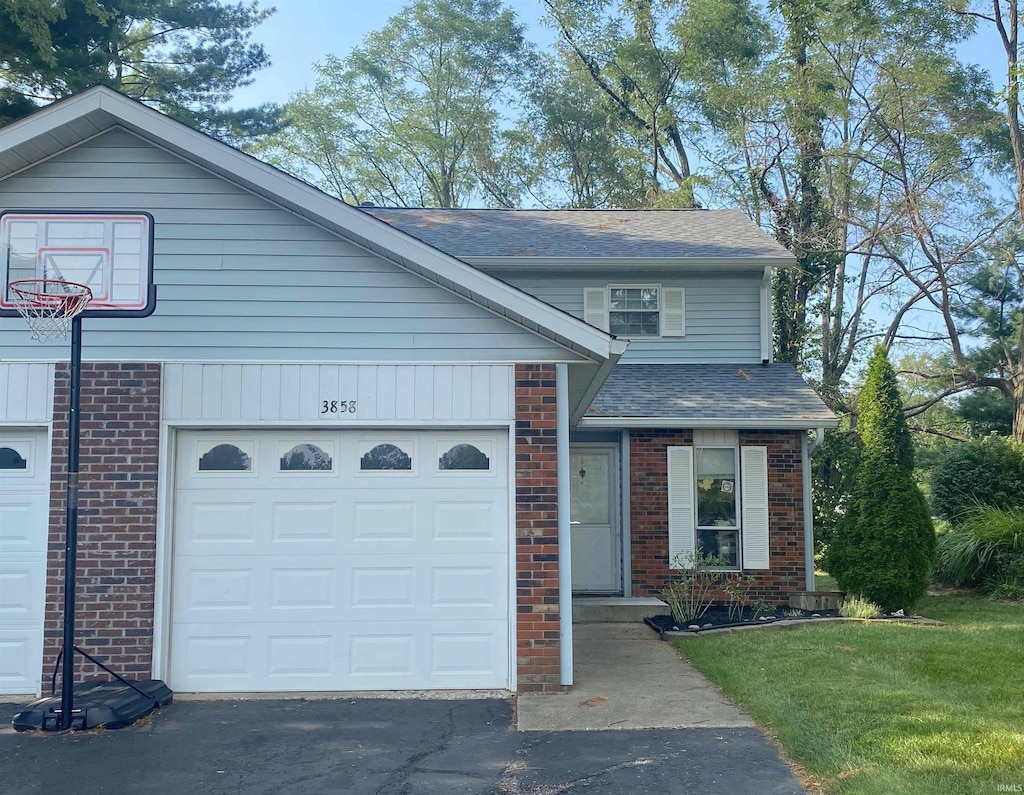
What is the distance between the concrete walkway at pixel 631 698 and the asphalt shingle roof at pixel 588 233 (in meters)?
7.11

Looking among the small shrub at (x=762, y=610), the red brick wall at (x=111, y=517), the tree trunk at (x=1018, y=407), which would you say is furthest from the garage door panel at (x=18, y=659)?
the tree trunk at (x=1018, y=407)

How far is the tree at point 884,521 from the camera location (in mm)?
11852

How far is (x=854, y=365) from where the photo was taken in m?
27.4

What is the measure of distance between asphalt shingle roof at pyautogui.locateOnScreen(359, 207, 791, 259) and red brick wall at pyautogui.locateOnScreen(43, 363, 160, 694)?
6.69 m

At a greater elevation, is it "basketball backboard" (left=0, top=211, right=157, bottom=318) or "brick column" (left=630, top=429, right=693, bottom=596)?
"basketball backboard" (left=0, top=211, right=157, bottom=318)

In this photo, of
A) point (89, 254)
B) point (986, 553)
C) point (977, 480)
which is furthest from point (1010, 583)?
point (89, 254)

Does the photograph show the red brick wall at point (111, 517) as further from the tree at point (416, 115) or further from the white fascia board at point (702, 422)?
the tree at point (416, 115)

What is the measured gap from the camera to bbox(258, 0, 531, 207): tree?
3142cm

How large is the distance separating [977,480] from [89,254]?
48.9 ft

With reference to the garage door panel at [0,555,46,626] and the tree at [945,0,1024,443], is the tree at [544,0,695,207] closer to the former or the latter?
the tree at [945,0,1024,443]

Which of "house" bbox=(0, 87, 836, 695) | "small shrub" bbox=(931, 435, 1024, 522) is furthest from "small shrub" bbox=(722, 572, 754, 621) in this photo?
"small shrub" bbox=(931, 435, 1024, 522)

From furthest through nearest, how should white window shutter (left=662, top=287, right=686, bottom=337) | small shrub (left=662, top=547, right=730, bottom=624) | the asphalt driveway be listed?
1. white window shutter (left=662, top=287, right=686, bottom=337)
2. small shrub (left=662, top=547, right=730, bottom=624)
3. the asphalt driveway

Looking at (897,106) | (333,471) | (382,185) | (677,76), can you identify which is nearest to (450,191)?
(382,185)

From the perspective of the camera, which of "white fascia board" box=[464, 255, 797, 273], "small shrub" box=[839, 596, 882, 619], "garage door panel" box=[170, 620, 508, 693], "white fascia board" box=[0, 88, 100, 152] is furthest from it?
"white fascia board" box=[464, 255, 797, 273]
